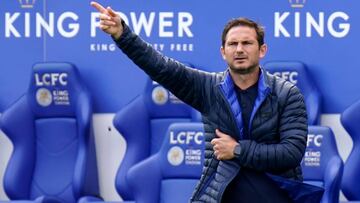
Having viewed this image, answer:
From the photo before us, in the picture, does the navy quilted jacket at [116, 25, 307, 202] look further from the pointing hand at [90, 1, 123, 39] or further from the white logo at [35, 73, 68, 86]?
the white logo at [35, 73, 68, 86]

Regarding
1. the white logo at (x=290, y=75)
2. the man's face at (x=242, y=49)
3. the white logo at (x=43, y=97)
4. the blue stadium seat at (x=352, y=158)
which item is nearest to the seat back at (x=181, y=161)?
the white logo at (x=290, y=75)

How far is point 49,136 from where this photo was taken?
8781 mm

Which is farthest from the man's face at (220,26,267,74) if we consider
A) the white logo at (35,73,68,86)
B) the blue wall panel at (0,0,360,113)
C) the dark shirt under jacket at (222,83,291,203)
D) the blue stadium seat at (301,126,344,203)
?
the white logo at (35,73,68,86)

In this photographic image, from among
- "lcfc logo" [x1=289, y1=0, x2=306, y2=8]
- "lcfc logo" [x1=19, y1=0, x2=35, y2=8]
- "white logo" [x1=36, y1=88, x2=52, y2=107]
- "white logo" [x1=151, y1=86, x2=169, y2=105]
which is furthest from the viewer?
"lcfc logo" [x1=19, y1=0, x2=35, y2=8]

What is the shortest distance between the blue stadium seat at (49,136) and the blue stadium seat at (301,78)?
139 cm

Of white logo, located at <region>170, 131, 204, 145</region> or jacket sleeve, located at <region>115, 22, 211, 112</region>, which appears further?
white logo, located at <region>170, 131, 204, 145</region>

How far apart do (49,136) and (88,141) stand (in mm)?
378

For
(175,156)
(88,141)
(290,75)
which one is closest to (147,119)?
(88,141)

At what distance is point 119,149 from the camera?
28.4ft

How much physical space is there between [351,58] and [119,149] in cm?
176

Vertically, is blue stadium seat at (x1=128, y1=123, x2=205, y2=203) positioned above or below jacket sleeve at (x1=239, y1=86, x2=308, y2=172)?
below

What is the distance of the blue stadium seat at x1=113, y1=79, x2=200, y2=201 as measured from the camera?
8430mm

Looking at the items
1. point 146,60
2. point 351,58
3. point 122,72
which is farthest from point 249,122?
point 122,72

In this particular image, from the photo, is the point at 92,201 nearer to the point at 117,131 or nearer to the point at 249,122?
the point at 117,131
